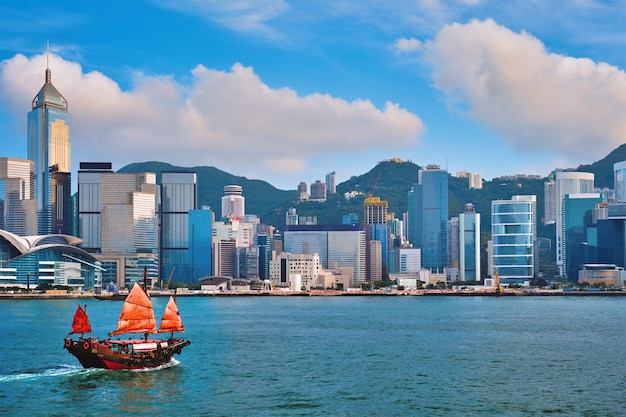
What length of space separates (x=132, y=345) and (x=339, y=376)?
1227cm

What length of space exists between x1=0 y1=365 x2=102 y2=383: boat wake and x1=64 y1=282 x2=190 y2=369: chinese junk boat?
67 centimetres

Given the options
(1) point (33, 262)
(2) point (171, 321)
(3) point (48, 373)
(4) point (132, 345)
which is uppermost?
(1) point (33, 262)

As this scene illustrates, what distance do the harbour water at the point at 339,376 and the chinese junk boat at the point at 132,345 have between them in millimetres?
770

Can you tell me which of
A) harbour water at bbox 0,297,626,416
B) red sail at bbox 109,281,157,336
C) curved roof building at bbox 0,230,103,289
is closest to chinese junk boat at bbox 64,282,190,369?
red sail at bbox 109,281,157,336

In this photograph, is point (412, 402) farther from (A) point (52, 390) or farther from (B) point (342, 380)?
(A) point (52, 390)

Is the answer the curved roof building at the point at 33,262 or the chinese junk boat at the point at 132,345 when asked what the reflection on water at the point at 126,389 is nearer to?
the chinese junk boat at the point at 132,345

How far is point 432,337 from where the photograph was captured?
7456 centimetres

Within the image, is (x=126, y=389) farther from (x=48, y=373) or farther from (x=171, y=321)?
(x=171, y=321)

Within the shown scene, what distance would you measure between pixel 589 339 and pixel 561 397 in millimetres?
31456

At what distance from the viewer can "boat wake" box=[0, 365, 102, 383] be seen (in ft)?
161

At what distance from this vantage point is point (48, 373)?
50719mm

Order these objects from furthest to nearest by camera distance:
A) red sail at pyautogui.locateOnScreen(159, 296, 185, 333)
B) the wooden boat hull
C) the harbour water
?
red sail at pyautogui.locateOnScreen(159, 296, 185, 333), the wooden boat hull, the harbour water

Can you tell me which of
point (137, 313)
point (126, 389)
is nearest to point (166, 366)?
point (137, 313)

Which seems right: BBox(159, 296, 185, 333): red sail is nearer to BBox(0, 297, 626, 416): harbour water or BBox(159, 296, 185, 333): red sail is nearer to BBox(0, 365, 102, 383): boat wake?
BBox(0, 297, 626, 416): harbour water
